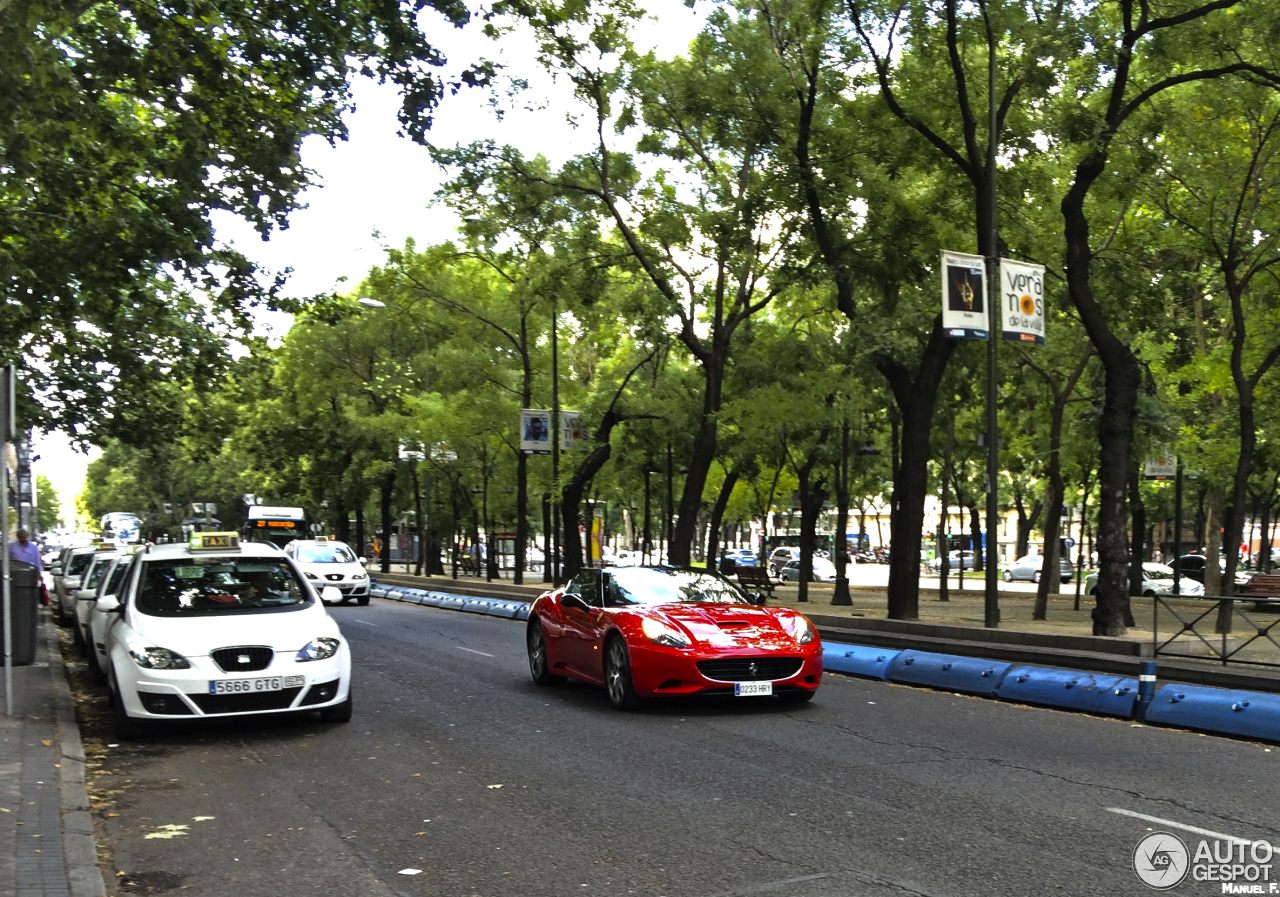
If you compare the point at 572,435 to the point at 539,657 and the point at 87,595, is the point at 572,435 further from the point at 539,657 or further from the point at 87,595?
the point at 539,657

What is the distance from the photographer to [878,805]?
24.1ft

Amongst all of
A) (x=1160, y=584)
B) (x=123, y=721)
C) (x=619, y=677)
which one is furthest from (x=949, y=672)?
(x=1160, y=584)

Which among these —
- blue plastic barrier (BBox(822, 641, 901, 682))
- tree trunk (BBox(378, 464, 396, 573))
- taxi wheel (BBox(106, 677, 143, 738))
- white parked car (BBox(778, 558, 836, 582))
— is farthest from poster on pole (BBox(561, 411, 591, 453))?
white parked car (BBox(778, 558, 836, 582))

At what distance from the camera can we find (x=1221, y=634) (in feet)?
47.1

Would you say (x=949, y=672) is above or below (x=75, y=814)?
above

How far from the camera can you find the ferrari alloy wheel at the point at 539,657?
13609 millimetres

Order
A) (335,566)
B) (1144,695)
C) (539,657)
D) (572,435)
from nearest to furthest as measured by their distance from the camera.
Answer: (1144,695) < (539,657) < (335,566) < (572,435)

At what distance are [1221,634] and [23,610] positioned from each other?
1441 centimetres

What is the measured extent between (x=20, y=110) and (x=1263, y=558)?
156 feet

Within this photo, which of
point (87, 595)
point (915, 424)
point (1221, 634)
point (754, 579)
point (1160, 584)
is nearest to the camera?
point (1221, 634)

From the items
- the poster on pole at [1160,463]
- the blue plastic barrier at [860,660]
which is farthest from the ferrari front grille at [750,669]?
the poster on pole at [1160,463]

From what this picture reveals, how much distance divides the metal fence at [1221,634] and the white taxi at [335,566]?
74.0 ft

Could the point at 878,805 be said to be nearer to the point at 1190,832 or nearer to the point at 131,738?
the point at 1190,832

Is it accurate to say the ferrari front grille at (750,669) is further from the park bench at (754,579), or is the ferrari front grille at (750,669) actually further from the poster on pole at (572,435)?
the poster on pole at (572,435)
